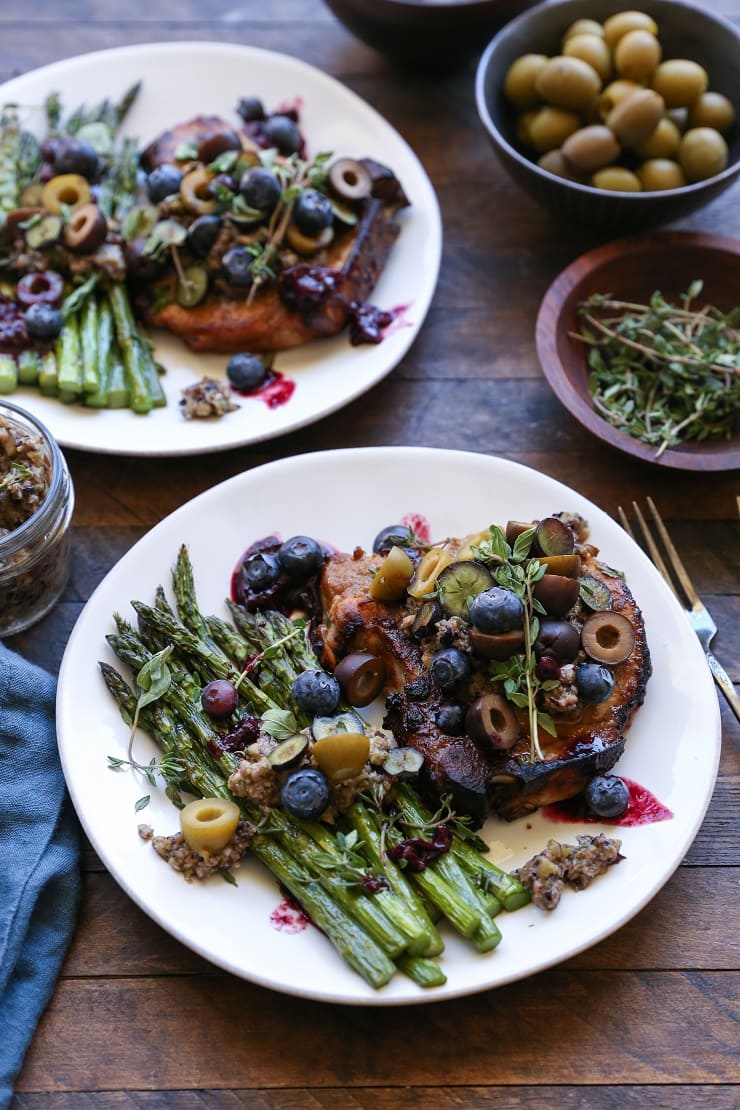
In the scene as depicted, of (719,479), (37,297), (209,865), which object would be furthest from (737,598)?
(37,297)

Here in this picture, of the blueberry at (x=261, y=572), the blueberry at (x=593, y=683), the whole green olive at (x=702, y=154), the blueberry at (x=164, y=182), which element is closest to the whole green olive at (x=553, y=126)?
the whole green olive at (x=702, y=154)

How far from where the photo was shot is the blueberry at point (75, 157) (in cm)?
457

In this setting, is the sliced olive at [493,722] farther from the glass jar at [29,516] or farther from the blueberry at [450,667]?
the glass jar at [29,516]

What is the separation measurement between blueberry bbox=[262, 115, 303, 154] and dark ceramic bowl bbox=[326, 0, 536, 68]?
67cm

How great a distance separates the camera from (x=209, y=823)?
3.01 meters

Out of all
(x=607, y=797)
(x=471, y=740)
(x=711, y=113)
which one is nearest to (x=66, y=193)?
(x=711, y=113)

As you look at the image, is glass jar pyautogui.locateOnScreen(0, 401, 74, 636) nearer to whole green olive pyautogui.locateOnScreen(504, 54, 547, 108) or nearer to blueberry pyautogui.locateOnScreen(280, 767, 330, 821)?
blueberry pyautogui.locateOnScreen(280, 767, 330, 821)

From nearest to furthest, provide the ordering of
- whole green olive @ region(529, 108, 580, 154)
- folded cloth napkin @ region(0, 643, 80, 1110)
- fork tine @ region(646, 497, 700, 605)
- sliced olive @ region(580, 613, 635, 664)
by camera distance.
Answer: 1. folded cloth napkin @ region(0, 643, 80, 1110)
2. sliced olive @ region(580, 613, 635, 664)
3. fork tine @ region(646, 497, 700, 605)
4. whole green olive @ region(529, 108, 580, 154)

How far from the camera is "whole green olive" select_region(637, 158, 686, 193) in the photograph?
14.5 ft

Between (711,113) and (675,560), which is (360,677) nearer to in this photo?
(675,560)

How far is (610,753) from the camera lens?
316 cm

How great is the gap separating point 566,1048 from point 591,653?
1.11m

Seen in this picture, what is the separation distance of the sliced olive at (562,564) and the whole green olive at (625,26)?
8.51ft

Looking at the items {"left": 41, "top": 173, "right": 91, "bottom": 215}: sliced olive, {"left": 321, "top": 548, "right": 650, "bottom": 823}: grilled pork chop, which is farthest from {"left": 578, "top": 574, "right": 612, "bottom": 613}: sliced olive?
{"left": 41, "top": 173, "right": 91, "bottom": 215}: sliced olive
